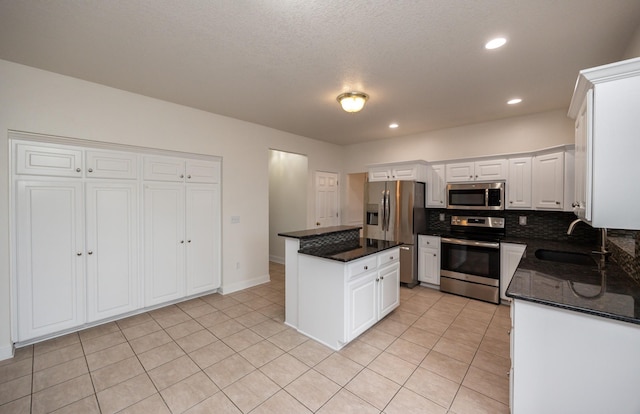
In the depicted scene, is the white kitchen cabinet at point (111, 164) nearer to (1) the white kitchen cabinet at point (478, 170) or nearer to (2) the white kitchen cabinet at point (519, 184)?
(1) the white kitchen cabinet at point (478, 170)

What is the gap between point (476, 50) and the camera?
7.18 feet

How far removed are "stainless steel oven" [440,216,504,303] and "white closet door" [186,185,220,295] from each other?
3550 mm

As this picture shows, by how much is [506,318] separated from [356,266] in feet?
7.21

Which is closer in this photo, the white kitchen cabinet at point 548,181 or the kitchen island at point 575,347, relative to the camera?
the kitchen island at point 575,347

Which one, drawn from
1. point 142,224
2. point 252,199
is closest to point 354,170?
point 252,199

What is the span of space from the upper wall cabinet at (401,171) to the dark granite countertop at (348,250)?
1691mm

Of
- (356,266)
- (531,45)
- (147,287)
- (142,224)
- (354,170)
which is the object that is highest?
(531,45)

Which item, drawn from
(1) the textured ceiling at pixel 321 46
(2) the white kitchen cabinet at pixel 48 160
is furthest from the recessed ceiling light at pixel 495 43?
(2) the white kitchen cabinet at pixel 48 160

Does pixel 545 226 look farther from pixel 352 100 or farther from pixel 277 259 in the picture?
pixel 277 259

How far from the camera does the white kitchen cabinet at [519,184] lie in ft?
11.9

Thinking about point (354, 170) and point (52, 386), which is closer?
point (52, 386)

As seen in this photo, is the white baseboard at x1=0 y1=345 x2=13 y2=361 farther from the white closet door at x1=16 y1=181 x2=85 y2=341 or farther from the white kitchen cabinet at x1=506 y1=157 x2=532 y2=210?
the white kitchen cabinet at x1=506 y1=157 x2=532 y2=210

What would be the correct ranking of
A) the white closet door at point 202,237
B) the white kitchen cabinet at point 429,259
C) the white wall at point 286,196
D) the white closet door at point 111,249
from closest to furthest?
the white closet door at point 111,249 → the white closet door at point 202,237 → the white kitchen cabinet at point 429,259 → the white wall at point 286,196

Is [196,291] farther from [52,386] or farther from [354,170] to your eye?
[354,170]
